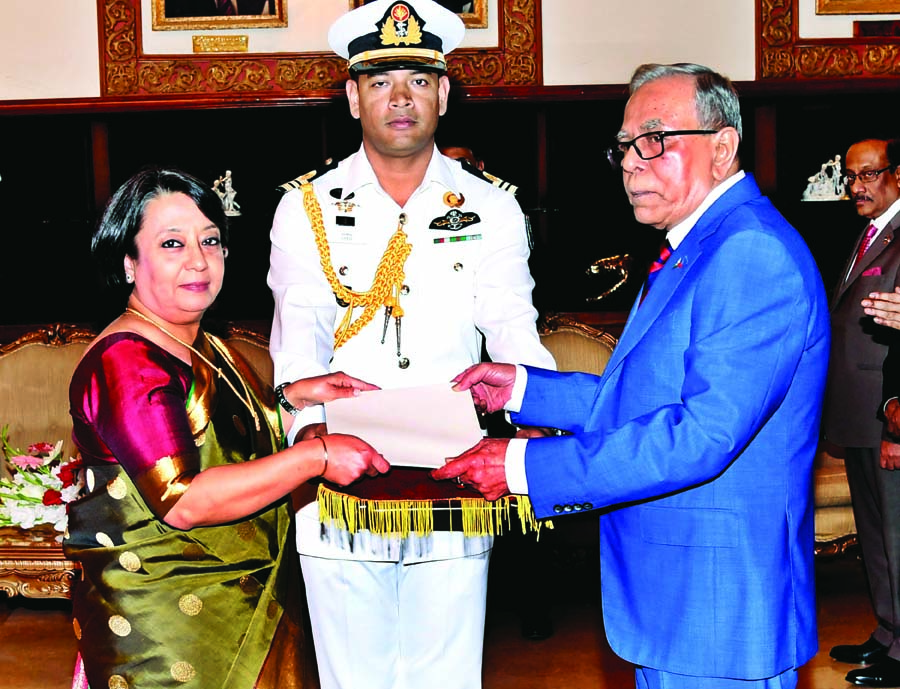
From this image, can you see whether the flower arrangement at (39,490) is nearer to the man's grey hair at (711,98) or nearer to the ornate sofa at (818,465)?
the ornate sofa at (818,465)

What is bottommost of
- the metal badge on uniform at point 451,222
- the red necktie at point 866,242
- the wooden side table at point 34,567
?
the wooden side table at point 34,567

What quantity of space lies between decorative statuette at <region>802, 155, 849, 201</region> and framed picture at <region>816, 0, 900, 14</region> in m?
0.83

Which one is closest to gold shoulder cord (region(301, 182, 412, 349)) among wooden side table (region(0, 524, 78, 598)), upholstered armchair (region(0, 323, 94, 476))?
wooden side table (region(0, 524, 78, 598))

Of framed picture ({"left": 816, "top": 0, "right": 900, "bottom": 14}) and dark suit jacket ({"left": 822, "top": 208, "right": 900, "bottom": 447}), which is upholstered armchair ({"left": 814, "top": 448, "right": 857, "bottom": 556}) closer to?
dark suit jacket ({"left": 822, "top": 208, "right": 900, "bottom": 447})

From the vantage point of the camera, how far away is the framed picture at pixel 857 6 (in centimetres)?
641

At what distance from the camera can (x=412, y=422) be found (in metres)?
2.19

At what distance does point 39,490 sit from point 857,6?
200 inches

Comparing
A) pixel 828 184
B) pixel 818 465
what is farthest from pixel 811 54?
pixel 818 465

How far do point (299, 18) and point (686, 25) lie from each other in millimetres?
2206

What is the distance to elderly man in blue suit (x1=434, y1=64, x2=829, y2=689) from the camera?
6.10ft

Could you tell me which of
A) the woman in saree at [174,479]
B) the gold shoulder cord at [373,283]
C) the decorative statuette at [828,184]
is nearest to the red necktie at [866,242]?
the decorative statuette at [828,184]

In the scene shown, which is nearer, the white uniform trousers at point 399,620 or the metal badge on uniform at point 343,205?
the white uniform trousers at point 399,620

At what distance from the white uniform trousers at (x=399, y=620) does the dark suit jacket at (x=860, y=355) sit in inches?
81.3

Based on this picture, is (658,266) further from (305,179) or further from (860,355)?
(860,355)
